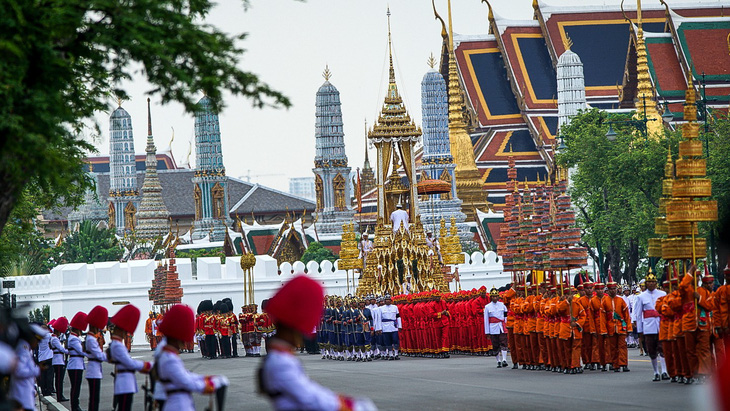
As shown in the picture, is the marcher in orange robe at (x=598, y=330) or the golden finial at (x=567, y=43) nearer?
the marcher in orange robe at (x=598, y=330)

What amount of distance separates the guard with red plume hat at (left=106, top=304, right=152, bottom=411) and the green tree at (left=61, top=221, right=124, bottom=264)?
169 feet

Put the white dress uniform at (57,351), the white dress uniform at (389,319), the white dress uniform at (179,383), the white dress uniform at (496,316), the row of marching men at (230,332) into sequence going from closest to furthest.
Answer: the white dress uniform at (179,383)
the white dress uniform at (57,351)
the white dress uniform at (496,316)
the white dress uniform at (389,319)
the row of marching men at (230,332)

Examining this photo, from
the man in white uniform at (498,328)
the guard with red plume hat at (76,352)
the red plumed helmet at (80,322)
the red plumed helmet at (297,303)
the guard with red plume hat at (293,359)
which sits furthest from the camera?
the man in white uniform at (498,328)

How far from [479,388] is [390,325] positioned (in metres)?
9.23

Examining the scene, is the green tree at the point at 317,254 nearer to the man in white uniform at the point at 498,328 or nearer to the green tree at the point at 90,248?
the green tree at the point at 90,248

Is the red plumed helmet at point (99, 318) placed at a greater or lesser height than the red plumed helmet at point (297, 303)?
lesser

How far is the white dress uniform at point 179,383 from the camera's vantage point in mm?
8438

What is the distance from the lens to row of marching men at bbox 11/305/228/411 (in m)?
8.56

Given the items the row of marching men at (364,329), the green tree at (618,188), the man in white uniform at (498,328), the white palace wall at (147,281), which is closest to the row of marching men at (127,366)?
the man in white uniform at (498,328)

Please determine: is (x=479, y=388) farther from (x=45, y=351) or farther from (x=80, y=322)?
(x=45, y=351)

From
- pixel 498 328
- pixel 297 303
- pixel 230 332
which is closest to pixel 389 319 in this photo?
pixel 498 328

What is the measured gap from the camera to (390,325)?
25.1m

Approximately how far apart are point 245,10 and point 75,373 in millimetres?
6249

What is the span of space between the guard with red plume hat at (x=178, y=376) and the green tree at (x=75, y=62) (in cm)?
174
